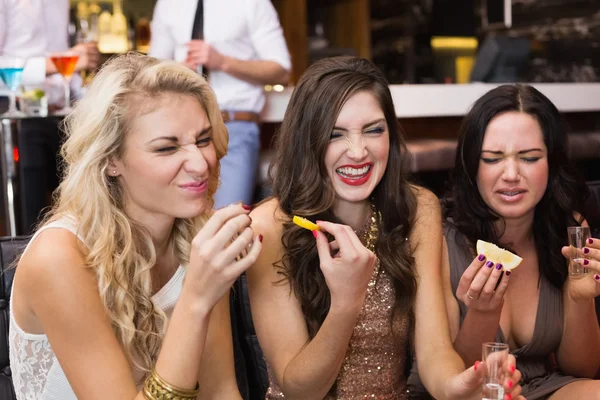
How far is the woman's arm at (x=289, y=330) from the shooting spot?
189cm

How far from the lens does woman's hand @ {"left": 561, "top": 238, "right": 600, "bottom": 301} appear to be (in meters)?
2.10

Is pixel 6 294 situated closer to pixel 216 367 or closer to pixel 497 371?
pixel 216 367

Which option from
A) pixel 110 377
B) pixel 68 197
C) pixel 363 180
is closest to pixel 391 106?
pixel 363 180

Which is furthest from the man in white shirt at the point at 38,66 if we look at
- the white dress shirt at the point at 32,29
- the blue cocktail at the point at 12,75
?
the blue cocktail at the point at 12,75

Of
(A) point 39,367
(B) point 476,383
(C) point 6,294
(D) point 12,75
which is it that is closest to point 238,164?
(D) point 12,75

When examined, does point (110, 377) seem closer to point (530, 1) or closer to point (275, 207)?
point (275, 207)

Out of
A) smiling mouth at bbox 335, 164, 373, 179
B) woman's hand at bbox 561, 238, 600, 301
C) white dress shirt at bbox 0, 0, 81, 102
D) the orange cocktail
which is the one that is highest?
white dress shirt at bbox 0, 0, 81, 102

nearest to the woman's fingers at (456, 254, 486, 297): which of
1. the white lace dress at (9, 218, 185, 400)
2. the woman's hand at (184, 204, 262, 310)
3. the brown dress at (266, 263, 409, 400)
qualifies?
the brown dress at (266, 263, 409, 400)

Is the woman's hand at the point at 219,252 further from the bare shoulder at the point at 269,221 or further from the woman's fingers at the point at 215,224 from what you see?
the bare shoulder at the point at 269,221

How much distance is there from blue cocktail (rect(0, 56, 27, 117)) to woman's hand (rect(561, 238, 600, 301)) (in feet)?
7.18

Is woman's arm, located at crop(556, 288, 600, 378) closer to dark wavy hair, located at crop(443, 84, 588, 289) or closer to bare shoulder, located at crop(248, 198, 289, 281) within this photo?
dark wavy hair, located at crop(443, 84, 588, 289)

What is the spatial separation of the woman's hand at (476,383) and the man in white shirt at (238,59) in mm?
2099

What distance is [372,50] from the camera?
25.0 feet

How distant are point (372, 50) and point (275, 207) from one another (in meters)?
5.67
